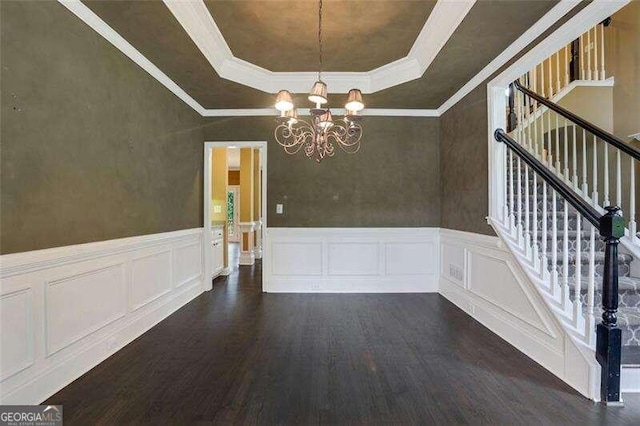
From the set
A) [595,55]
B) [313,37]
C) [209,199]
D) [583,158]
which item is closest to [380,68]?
[313,37]

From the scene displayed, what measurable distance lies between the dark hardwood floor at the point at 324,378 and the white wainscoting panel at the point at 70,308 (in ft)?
0.52

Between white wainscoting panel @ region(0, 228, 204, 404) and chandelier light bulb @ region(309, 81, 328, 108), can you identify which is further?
chandelier light bulb @ region(309, 81, 328, 108)

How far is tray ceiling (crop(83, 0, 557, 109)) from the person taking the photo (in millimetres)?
2537

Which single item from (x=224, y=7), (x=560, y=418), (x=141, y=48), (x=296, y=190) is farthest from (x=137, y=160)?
(x=560, y=418)

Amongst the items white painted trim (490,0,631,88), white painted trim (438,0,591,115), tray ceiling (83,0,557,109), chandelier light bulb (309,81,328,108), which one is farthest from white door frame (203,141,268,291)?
white painted trim (490,0,631,88)

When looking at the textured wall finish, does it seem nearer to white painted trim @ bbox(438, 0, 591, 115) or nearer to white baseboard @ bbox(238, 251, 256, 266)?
white painted trim @ bbox(438, 0, 591, 115)

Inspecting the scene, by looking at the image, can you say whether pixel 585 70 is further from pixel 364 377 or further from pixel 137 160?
pixel 137 160

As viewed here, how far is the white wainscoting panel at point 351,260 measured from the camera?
4883mm

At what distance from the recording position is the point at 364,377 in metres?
2.42

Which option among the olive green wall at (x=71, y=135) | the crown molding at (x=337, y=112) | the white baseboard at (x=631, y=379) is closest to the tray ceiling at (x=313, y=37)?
the olive green wall at (x=71, y=135)

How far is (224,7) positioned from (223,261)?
442 centimetres

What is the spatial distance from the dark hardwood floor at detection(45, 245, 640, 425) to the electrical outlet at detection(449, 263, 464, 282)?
60 cm

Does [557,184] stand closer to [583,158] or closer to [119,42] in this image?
[583,158]

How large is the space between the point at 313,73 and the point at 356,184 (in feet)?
5.67
